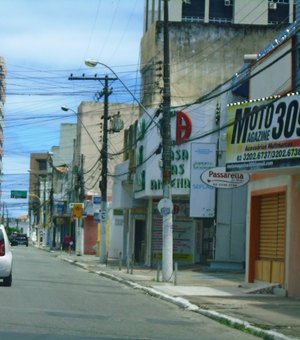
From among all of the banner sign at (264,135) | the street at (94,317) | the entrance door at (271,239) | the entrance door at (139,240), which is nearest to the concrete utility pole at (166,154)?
the entrance door at (271,239)

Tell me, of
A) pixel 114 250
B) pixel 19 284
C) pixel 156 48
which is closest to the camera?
pixel 19 284

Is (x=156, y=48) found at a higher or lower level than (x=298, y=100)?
higher

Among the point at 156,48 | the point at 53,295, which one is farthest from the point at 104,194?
the point at 53,295

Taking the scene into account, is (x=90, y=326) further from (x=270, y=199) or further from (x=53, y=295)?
(x=270, y=199)

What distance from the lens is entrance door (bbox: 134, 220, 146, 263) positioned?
134 ft

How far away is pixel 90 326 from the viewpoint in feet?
39.9

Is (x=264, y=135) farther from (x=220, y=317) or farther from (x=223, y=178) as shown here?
(x=220, y=317)

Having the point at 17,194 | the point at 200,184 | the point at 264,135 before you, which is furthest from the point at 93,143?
the point at 264,135

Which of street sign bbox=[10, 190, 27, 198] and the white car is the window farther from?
the white car

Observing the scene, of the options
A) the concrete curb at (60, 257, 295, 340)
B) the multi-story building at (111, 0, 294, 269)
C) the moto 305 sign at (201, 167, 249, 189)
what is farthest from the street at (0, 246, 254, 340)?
the multi-story building at (111, 0, 294, 269)

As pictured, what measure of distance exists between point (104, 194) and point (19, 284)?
763 inches

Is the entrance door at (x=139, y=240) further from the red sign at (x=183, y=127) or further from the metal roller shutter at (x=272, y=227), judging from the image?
the metal roller shutter at (x=272, y=227)

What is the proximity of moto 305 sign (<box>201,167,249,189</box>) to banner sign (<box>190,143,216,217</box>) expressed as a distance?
26.9 feet

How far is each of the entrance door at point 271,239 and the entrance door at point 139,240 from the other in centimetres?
1871
